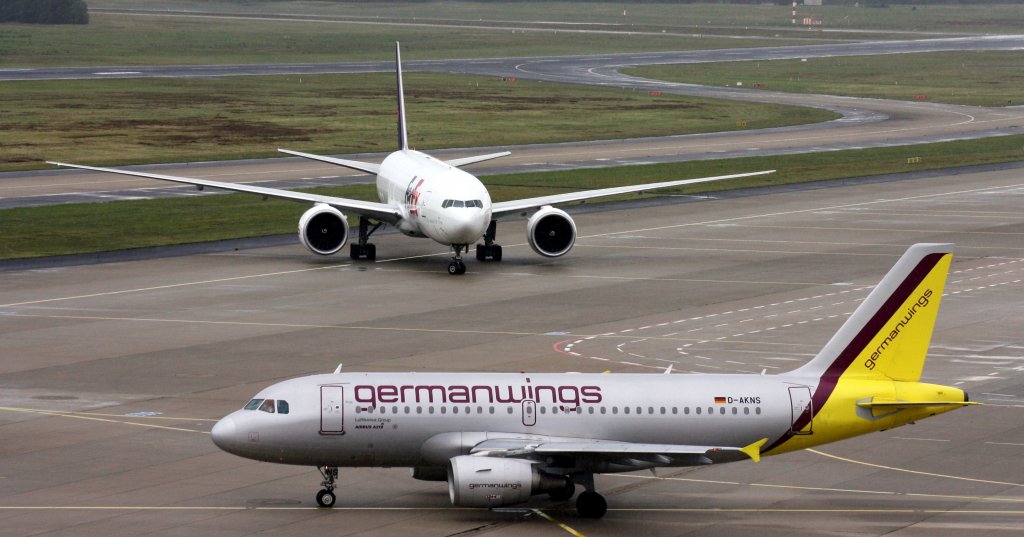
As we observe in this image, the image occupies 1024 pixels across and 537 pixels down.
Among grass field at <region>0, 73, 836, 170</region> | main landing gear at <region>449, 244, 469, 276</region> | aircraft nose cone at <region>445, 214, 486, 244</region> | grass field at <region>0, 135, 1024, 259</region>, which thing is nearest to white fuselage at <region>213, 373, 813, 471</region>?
aircraft nose cone at <region>445, 214, 486, 244</region>

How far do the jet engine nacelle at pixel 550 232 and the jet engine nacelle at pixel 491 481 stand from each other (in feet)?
133

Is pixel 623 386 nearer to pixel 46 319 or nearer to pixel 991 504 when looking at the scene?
pixel 991 504

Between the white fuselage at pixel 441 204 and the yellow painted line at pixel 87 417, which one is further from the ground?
the white fuselage at pixel 441 204

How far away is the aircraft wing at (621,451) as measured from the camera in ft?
109

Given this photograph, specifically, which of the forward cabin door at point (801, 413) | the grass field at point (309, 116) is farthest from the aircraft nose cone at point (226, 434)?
the grass field at point (309, 116)

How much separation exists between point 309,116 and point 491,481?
112828 mm

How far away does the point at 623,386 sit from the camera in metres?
36.2

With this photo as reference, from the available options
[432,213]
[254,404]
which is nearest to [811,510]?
[254,404]

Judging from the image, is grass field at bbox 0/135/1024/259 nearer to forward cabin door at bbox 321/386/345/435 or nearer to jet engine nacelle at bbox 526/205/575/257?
jet engine nacelle at bbox 526/205/575/257

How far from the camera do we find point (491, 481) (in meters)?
33.5

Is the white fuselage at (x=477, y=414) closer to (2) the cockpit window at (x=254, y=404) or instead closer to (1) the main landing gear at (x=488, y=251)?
(2) the cockpit window at (x=254, y=404)

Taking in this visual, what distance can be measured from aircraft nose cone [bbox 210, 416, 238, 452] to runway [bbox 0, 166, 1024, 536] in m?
1.64

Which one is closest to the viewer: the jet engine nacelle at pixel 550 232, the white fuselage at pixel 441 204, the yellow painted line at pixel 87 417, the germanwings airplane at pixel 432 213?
the yellow painted line at pixel 87 417

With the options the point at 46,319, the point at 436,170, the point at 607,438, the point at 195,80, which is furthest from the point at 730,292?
the point at 195,80
